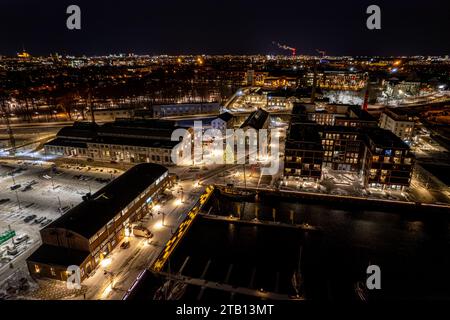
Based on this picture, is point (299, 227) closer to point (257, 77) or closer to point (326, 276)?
point (326, 276)

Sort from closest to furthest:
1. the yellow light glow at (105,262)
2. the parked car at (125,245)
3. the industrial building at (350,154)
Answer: the yellow light glow at (105,262) < the parked car at (125,245) < the industrial building at (350,154)

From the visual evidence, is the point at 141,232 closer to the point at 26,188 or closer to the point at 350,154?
the point at 26,188

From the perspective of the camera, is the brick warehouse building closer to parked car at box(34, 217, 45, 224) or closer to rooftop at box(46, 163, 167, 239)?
rooftop at box(46, 163, 167, 239)

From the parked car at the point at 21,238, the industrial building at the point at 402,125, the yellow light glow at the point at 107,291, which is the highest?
the industrial building at the point at 402,125

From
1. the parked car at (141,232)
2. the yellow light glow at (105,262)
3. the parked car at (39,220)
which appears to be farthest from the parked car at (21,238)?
the parked car at (141,232)

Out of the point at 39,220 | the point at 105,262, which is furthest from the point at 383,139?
the point at 39,220

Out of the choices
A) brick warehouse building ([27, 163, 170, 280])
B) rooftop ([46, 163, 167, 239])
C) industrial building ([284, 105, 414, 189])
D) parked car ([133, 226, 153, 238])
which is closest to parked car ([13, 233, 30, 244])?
brick warehouse building ([27, 163, 170, 280])

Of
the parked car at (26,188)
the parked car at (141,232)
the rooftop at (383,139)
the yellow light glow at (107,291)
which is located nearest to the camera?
the yellow light glow at (107,291)

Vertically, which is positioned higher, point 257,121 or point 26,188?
point 257,121

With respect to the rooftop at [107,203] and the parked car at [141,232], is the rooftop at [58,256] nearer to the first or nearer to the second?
the rooftop at [107,203]
